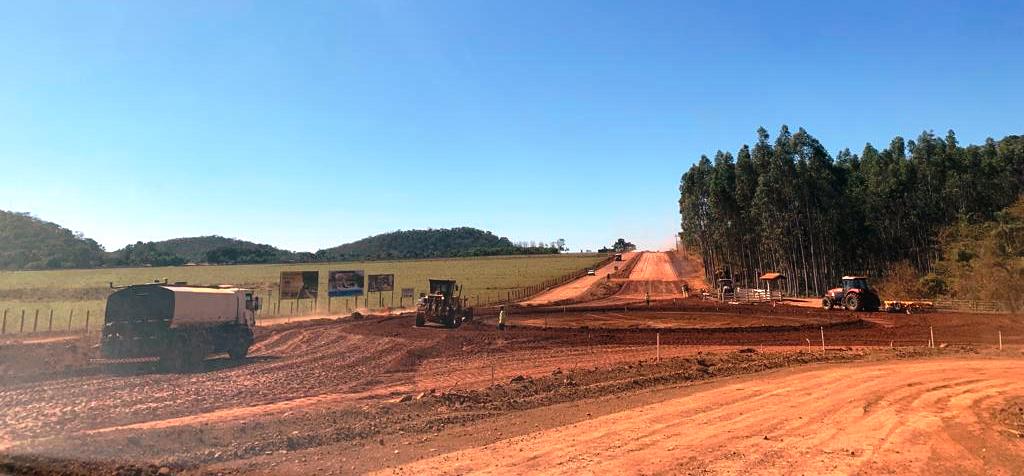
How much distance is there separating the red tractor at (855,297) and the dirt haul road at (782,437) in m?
35.8

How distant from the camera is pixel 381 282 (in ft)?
205

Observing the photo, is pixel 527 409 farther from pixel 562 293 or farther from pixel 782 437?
pixel 562 293

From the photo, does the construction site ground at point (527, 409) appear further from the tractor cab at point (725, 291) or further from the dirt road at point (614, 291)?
the dirt road at point (614, 291)

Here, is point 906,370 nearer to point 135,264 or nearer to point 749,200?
point 749,200

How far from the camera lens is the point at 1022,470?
9.23 m

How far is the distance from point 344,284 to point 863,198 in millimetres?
62271

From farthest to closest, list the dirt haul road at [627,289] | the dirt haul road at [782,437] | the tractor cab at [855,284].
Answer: the dirt haul road at [627,289], the tractor cab at [855,284], the dirt haul road at [782,437]

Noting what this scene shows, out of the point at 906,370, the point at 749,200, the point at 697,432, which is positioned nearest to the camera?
the point at 697,432

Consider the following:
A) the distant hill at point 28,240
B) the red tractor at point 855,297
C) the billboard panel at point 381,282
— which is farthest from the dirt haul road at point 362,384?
the billboard panel at point 381,282

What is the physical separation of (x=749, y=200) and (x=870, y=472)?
72.4 meters

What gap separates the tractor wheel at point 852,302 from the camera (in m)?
48.8

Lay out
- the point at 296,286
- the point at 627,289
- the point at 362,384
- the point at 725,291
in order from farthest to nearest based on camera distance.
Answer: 1. the point at 627,289
2. the point at 725,291
3. the point at 296,286
4. the point at 362,384

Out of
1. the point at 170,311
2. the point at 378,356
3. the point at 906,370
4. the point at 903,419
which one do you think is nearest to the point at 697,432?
the point at 903,419

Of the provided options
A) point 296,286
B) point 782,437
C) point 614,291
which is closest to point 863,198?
point 614,291
